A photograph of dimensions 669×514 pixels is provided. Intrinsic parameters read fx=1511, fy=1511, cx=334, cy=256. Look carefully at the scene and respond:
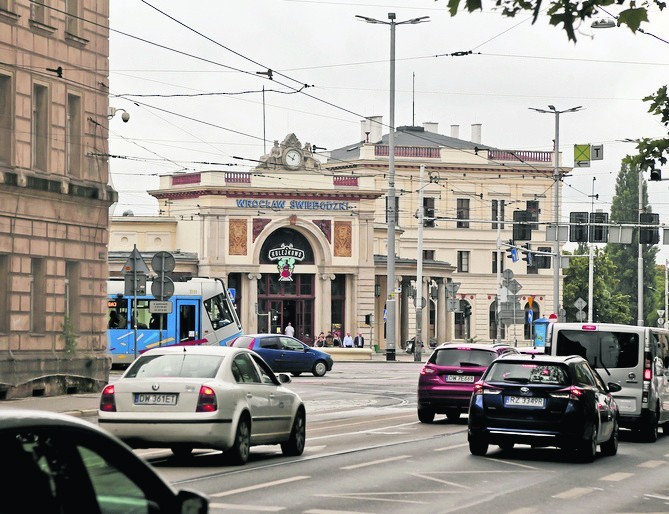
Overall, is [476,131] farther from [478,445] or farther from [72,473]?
[72,473]

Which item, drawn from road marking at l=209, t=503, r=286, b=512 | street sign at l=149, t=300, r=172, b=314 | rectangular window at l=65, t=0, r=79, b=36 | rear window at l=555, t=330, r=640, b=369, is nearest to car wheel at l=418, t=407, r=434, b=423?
rear window at l=555, t=330, r=640, b=369

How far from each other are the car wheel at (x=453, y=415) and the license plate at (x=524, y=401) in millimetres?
9091

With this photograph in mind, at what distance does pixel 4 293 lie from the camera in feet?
104

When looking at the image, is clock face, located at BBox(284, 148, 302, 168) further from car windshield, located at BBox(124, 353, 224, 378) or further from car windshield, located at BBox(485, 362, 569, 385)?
car windshield, located at BBox(124, 353, 224, 378)

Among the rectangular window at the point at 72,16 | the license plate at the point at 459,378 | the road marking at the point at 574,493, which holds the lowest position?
the road marking at the point at 574,493

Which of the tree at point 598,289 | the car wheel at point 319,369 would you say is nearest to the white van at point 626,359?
the car wheel at point 319,369

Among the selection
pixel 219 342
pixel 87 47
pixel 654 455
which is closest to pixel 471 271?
pixel 219 342

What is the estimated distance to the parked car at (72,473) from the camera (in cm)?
479

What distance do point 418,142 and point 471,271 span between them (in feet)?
35.1

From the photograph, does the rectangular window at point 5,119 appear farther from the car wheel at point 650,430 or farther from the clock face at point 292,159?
the clock face at point 292,159

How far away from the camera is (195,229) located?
8800cm

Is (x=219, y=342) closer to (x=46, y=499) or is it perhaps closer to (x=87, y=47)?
(x=87, y=47)

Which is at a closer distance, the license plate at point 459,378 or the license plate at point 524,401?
the license plate at point 524,401

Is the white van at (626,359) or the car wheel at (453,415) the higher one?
the white van at (626,359)
